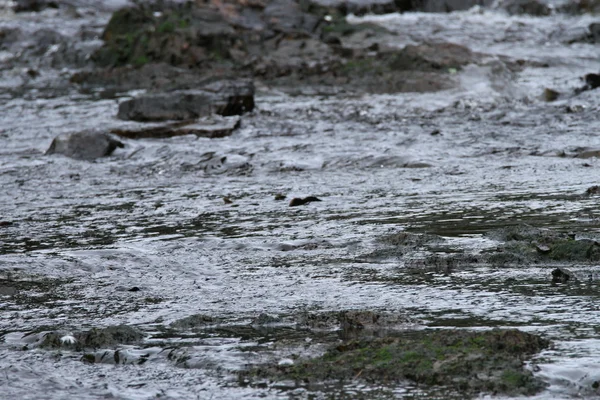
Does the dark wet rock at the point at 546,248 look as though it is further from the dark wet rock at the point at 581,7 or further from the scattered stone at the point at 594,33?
the dark wet rock at the point at 581,7

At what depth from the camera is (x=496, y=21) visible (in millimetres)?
18844

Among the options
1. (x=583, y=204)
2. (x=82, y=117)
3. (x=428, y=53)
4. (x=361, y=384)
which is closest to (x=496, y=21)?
(x=428, y=53)

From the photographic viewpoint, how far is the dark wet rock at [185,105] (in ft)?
32.4

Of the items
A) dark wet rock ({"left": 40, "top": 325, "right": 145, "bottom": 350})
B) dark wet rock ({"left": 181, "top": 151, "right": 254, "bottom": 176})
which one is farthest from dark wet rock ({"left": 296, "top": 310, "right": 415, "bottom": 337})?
dark wet rock ({"left": 181, "top": 151, "right": 254, "bottom": 176})

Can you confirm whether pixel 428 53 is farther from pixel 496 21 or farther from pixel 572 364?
pixel 572 364

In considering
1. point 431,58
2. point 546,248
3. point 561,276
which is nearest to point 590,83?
point 431,58

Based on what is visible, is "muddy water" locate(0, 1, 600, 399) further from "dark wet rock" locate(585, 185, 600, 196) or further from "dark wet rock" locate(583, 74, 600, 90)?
"dark wet rock" locate(583, 74, 600, 90)

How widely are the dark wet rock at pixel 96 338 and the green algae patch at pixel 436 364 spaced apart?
1.83 feet

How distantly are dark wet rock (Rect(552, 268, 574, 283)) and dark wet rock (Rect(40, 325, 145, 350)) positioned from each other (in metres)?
1.61

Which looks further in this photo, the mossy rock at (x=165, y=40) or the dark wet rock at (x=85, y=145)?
the mossy rock at (x=165, y=40)

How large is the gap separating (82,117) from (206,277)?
22.9ft

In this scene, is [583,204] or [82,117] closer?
[583,204]

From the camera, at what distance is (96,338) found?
3207mm

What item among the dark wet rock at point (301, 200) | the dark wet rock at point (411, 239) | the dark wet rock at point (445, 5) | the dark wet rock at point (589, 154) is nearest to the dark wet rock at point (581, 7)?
the dark wet rock at point (445, 5)
